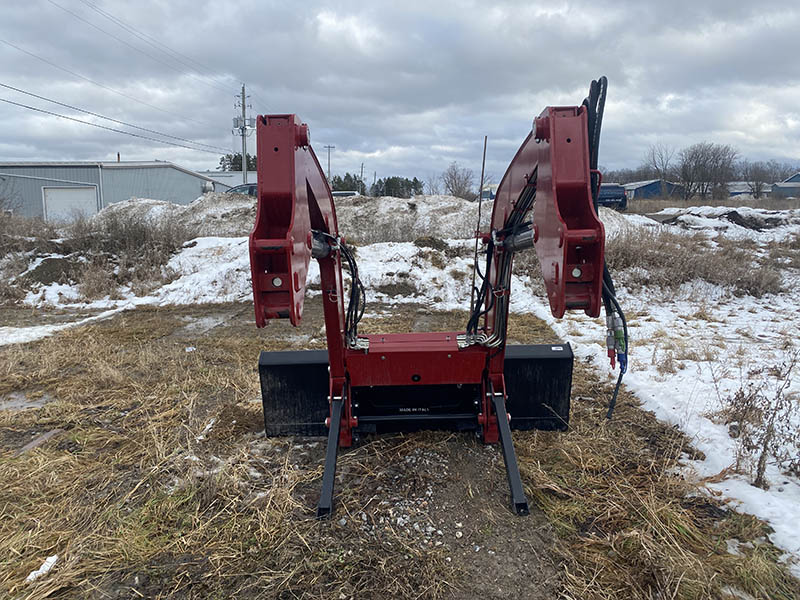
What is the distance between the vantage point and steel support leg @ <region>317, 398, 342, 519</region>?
9.12 feet

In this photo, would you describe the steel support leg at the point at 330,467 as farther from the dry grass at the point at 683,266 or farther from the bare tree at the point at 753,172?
the bare tree at the point at 753,172

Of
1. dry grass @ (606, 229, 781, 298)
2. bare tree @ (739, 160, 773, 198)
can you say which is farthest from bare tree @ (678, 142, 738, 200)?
dry grass @ (606, 229, 781, 298)

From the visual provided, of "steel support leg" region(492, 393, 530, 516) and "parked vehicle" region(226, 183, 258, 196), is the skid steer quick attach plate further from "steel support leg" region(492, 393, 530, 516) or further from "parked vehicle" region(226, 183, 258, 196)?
"parked vehicle" region(226, 183, 258, 196)

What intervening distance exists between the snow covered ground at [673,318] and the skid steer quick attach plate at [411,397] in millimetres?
1007

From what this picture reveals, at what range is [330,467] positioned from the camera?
2.94 metres

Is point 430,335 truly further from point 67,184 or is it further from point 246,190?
point 67,184

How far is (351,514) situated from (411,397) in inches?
38.0

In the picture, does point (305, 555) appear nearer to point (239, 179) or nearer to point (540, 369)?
point (540, 369)

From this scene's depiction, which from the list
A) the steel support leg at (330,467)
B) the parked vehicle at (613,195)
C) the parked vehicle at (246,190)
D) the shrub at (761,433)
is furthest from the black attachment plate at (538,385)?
the parked vehicle at (613,195)

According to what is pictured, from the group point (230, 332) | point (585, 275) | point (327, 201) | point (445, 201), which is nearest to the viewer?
point (585, 275)

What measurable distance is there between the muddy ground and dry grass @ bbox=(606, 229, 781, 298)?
266 inches

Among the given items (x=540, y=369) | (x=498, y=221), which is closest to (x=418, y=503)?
(x=540, y=369)

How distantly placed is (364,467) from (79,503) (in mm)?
1725

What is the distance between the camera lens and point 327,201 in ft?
10.6
